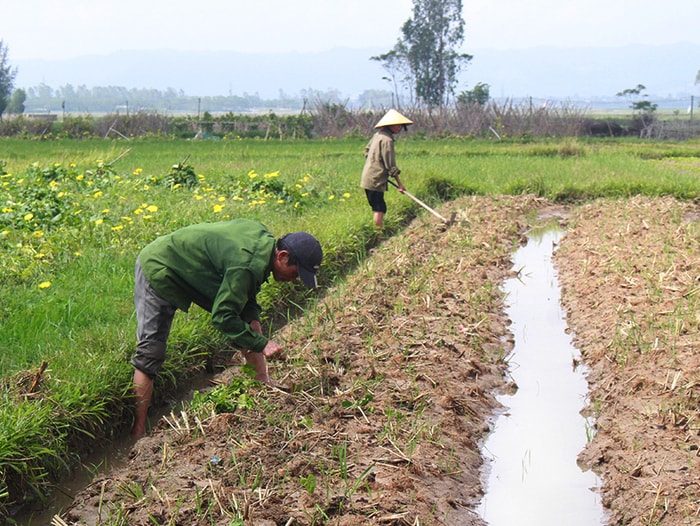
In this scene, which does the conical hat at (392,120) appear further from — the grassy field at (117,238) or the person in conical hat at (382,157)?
the grassy field at (117,238)

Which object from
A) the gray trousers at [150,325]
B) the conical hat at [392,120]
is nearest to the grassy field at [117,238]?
the gray trousers at [150,325]

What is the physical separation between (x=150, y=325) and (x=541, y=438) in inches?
84.0

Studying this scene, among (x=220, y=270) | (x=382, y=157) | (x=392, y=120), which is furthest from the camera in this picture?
(x=382, y=157)

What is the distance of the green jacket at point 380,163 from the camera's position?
8484 mm

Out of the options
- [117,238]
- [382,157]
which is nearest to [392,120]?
[382,157]

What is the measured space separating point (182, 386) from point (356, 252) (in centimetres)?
370

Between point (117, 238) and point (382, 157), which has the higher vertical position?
point (382, 157)

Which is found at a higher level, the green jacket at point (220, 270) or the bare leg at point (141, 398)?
the green jacket at point (220, 270)

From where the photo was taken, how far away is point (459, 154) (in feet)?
61.2

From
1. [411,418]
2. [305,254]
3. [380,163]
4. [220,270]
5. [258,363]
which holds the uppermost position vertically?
[380,163]

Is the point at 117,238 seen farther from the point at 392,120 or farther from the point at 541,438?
the point at 541,438

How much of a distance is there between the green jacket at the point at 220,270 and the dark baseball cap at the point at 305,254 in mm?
106

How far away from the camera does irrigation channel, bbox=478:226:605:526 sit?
11.3ft

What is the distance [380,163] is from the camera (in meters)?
8.54
